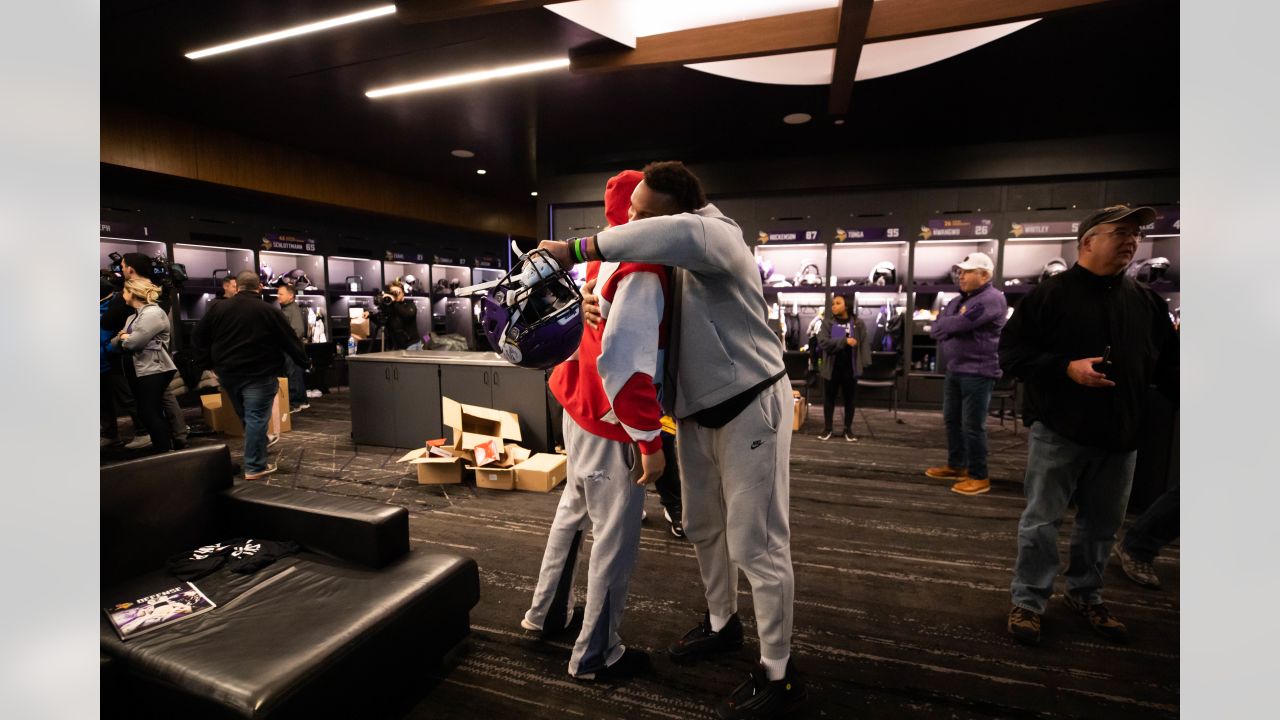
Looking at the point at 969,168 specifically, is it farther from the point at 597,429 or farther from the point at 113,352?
the point at 113,352

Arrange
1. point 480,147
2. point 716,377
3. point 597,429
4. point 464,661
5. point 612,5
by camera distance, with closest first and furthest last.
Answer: point 716,377 < point 597,429 < point 464,661 < point 612,5 < point 480,147

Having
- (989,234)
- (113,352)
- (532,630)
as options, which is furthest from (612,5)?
(989,234)

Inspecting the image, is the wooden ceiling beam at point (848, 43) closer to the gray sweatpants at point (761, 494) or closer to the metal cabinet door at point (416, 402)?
the gray sweatpants at point (761, 494)

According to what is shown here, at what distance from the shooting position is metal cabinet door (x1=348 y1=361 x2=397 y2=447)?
5.41 metres

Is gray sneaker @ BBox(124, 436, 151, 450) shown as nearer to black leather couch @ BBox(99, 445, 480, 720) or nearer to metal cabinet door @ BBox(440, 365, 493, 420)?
metal cabinet door @ BBox(440, 365, 493, 420)

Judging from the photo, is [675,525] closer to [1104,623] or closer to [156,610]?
[1104,623]

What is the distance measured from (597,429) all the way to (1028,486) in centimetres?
189

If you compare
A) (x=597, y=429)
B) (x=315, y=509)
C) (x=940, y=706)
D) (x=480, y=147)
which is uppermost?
(x=480, y=147)

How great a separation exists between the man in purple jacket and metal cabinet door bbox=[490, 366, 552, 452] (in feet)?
10.2

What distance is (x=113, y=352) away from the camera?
4.82 meters

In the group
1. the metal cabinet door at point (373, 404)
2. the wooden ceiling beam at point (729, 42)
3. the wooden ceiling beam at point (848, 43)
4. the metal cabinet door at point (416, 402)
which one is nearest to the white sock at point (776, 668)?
the wooden ceiling beam at point (848, 43)

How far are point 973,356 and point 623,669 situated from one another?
3.35m

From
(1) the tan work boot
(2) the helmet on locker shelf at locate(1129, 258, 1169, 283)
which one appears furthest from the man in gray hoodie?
(2) the helmet on locker shelf at locate(1129, 258, 1169, 283)

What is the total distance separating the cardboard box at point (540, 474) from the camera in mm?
4066
